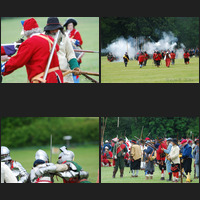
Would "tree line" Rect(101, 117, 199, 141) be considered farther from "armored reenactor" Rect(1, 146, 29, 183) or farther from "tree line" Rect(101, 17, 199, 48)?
"armored reenactor" Rect(1, 146, 29, 183)

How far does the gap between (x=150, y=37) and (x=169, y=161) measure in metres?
2.69

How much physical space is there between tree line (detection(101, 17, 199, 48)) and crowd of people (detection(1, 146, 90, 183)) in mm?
2839

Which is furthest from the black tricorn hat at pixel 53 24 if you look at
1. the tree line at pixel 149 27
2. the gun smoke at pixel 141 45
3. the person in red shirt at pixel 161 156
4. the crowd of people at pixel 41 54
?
the person in red shirt at pixel 161 156

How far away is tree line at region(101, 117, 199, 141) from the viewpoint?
16.0 meters

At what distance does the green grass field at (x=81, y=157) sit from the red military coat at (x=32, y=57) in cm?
208

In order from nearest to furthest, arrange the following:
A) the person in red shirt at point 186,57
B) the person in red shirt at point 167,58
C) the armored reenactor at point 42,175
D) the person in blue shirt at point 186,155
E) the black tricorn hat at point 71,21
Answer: the armored reenactor at point 42,175 < the person in blue shirt at point 186,155 < the person in red shirt at point 186,57 < the person in red shirt at point 167,58 < the black tricorn hat at point 71,21

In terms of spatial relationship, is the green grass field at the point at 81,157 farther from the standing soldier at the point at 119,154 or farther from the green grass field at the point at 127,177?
the standing soldier at the point at 119,154

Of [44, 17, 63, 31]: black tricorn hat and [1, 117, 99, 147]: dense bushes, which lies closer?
[44, 17, 63, 31]: black tricorn hat

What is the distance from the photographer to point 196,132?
1612 cm

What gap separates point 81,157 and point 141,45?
2801 mm

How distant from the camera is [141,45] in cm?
1673

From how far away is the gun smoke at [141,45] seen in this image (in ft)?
54.2

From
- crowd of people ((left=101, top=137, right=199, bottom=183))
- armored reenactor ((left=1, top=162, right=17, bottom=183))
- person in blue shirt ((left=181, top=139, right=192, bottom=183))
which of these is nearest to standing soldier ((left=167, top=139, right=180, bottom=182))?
crowd of people ((left=101, top=137, right=199, bottom=183))

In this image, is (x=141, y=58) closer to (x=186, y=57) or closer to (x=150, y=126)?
(x=186, y=57)
